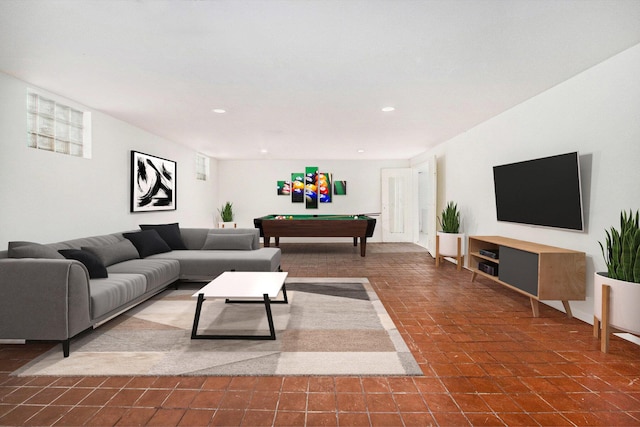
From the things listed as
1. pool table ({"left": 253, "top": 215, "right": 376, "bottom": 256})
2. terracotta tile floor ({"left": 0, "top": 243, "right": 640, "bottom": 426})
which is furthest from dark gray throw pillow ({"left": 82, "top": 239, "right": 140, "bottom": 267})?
pool table ({"left": 253, "top": 215, "right": 376, "bottom": 256})

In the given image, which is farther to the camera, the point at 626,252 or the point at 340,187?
the point at 340,187

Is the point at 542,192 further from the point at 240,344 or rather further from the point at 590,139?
the point at 240,344

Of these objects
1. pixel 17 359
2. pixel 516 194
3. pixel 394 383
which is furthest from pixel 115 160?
pixel 516 194

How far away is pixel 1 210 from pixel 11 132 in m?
0.78

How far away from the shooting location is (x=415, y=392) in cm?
217

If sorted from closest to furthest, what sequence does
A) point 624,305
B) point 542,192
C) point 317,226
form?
point 624,305 < point 542,192 < point 317,226

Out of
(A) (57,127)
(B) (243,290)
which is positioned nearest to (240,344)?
(B) (243,290)

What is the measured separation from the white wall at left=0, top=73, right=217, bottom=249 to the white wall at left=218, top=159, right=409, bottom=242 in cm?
367

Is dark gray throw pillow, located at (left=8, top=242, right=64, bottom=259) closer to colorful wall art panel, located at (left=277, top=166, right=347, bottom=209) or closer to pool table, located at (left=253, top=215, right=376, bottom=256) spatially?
pool table, located at (left=253, top=215, right=376, bottom=256)

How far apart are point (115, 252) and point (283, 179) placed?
6.47 meters

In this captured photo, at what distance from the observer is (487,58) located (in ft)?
10.2

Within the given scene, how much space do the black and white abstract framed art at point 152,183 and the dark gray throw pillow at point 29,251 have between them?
2.48m

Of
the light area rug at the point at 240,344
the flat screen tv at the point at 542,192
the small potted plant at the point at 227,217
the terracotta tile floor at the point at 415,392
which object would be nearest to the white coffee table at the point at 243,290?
the light area rug at the point at 240,344

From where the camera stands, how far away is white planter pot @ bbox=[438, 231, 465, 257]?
619 cm
